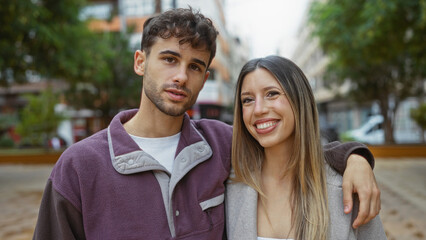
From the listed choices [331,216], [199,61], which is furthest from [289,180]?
[199,61]

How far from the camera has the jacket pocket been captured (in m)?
2.03

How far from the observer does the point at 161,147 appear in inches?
86.8

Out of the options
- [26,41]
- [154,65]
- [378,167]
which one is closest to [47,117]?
[26,41]

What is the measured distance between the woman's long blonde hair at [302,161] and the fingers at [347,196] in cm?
11

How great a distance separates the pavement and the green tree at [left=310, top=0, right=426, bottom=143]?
334 cm

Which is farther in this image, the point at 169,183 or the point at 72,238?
the point at 169,183

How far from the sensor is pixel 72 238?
6.04 ft

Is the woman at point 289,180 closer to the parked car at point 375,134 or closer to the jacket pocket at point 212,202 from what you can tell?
the jacket pocket at point 212,202

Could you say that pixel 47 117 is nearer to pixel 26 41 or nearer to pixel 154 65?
pixel 26 41

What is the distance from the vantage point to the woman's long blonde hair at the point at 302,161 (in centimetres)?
208

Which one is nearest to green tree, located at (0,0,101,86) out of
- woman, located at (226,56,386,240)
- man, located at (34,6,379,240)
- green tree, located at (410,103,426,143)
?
man, located at (34,6,379,240)

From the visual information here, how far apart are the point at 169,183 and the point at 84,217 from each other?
17.5 inches

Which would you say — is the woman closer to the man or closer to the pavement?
the man

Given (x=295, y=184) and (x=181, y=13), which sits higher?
(x=181, y=13)
